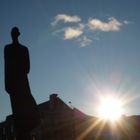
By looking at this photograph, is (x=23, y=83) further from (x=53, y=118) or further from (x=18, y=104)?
(x=53, y=118)

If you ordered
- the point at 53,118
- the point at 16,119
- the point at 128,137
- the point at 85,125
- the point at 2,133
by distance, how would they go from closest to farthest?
the point at 16,119 → the point at 128,137 → the point at 85,125 → the point at 53,118 → the point at 2,133

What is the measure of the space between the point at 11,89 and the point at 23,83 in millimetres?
235

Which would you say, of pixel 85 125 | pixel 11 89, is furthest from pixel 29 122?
pixel 85 125

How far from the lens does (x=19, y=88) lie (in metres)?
7.04

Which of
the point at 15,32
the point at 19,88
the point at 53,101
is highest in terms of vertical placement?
the point at 53,101

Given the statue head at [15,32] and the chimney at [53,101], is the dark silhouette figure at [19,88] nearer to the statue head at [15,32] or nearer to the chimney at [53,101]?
the statue head at [15,32]

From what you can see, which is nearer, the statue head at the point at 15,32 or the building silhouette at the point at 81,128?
the statue head at the point at 15,32

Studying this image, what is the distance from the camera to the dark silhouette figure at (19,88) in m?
6.82

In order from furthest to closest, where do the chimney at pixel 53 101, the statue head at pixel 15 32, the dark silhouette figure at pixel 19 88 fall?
the chimney at pixel 53 101, the statue head at pixel 15 32, the dark silhouette figure at pixel 19 88

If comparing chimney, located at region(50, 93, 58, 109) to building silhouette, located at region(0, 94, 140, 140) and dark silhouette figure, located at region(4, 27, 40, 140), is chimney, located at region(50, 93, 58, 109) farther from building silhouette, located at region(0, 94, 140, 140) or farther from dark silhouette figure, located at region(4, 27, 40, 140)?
dark silhouette figure, located at region(4, 27, 40, 140)

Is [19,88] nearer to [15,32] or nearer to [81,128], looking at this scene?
[15,32]

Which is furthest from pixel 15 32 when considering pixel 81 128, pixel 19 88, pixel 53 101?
pixel 53 101

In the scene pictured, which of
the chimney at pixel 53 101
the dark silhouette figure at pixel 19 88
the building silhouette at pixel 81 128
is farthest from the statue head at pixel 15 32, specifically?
the chimney at pixel 53 101

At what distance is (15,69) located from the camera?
23.8 ft
